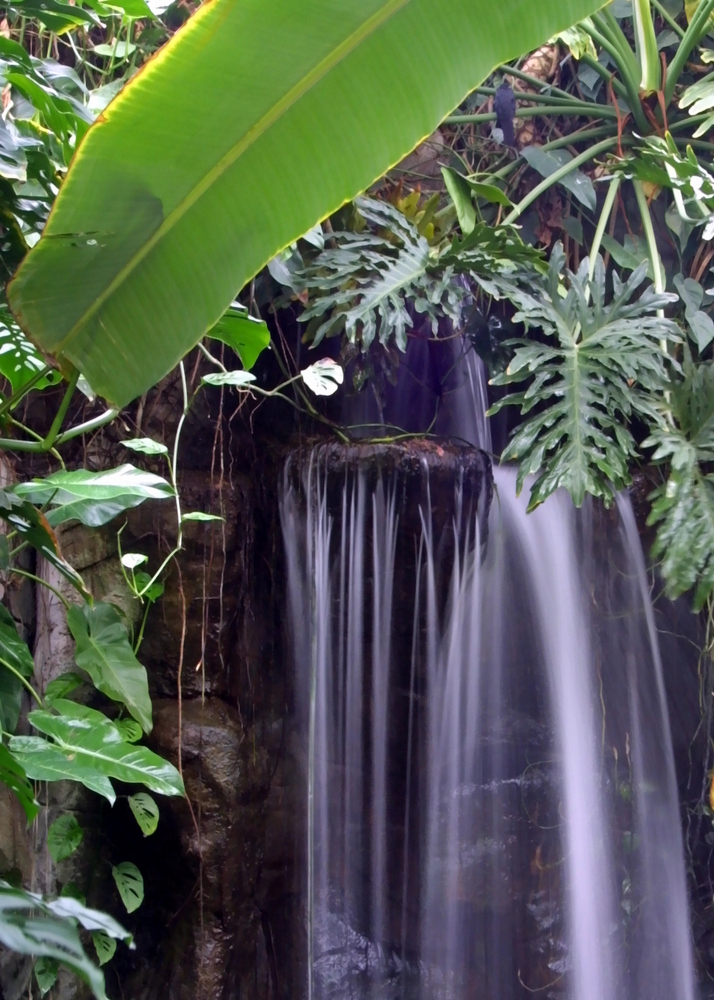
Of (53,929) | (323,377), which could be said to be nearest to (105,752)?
(53,929)

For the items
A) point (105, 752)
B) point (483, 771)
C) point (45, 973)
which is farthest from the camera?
point (483, 771)

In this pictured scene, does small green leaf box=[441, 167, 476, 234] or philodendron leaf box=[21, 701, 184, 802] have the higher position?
small green leaf box=[441, 167, 476, 234]

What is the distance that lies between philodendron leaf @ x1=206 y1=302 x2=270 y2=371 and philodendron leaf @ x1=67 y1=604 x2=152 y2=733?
2.21 ft

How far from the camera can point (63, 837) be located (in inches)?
88.4

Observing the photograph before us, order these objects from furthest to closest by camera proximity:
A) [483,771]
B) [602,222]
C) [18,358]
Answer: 1. [483,771]
2. [602,222]
3. [18,358]

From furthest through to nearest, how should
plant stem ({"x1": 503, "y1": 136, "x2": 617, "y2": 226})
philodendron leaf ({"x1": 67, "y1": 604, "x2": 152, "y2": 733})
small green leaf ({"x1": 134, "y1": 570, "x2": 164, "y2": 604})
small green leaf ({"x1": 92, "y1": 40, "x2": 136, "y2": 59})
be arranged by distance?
plant stem ({"x1": 503, "y1": 136, "x2": 617, "y2": 226}), small green leaf ({"x1": 92, "y1": 40, "x2": 136, "y2": 59}), small green leaf ({"x1": 134, "y1": 570, "x2": 164, "y2": 604}), philodendron leaf ({"x1": 67, "y1": 604, "x2": 152, "y2": 733})

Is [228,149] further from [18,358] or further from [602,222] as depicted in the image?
[602,222]

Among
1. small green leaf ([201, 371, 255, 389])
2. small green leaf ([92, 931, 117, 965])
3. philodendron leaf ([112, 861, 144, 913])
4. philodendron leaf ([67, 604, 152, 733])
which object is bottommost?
small green leaf ([92, 931, 117, 965])

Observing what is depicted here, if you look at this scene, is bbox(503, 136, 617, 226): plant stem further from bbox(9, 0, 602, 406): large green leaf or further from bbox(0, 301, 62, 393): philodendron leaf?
bbox(9, 0, 602, 406): large green leaf

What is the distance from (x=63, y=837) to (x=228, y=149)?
1.98 m

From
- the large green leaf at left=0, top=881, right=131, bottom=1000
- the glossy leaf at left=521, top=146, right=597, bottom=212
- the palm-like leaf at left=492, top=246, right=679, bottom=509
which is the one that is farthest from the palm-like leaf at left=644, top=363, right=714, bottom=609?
the large green leaf at left=0, top=881, right=131, bottom=1000

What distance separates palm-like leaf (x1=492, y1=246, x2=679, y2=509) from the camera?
2.31 metres

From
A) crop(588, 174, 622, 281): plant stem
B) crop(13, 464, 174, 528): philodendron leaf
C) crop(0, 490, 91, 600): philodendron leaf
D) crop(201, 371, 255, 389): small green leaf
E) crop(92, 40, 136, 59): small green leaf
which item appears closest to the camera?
crop(0, 490, 91, 600): philodendron leaf

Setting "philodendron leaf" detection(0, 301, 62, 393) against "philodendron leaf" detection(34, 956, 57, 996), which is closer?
"philodendron leaf" detection(0, 301, 62, 393)
